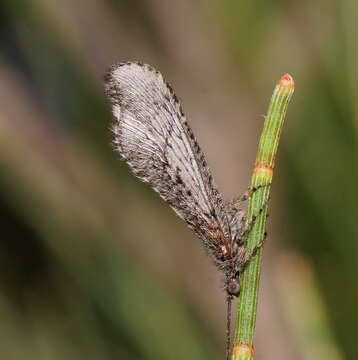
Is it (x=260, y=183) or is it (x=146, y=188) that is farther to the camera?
(x=146, y=188)

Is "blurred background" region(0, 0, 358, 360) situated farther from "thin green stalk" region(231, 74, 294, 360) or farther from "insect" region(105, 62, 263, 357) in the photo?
"thin green stalk" region(231, 74, 294, 360)

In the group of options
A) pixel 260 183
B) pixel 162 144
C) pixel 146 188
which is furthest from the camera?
pixel 146 188

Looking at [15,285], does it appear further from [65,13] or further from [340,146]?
[340,146]

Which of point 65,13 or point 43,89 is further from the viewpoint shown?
point 43,89

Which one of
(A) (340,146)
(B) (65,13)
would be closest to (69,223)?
(B) (65,13)

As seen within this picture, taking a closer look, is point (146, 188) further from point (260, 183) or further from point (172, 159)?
point (260, 183)

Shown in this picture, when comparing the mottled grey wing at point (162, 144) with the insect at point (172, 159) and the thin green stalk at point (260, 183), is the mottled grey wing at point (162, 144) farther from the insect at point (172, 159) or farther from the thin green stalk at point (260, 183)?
the thin green stalk at point (260, 183)

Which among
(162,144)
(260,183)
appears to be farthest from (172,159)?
(260,183)
